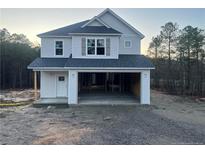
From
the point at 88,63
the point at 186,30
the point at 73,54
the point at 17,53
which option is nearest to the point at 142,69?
the point at 88,63

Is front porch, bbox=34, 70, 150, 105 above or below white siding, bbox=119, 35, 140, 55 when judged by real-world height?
below

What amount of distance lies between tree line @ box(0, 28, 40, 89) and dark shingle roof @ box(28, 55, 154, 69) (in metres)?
16.1

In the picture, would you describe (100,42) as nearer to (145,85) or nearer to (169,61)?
(145,85)

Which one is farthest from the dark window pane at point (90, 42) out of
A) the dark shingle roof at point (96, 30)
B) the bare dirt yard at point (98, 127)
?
the bare dirt yard at point (98, 127)

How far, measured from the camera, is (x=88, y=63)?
1535 centimetres

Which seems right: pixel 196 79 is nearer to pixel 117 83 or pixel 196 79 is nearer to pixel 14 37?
pixel 117 83

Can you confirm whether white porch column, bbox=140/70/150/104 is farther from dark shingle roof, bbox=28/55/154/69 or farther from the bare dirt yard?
the bare dirt yard

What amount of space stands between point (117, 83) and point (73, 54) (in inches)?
308

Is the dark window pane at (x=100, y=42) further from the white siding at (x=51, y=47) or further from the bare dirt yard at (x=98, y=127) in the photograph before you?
the bare dirt yard at (x=98, y=127)

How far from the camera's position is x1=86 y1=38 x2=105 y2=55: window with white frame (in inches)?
634

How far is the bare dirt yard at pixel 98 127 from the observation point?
Result: 7.58 meters

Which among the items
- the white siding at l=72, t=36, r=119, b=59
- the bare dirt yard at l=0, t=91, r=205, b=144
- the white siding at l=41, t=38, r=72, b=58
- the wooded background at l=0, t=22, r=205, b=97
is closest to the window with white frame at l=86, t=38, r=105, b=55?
the white siding at l=72, t=36, r=119, b=59

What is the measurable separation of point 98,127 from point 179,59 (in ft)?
82.6

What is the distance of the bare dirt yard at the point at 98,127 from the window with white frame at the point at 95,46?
14.7 feet
